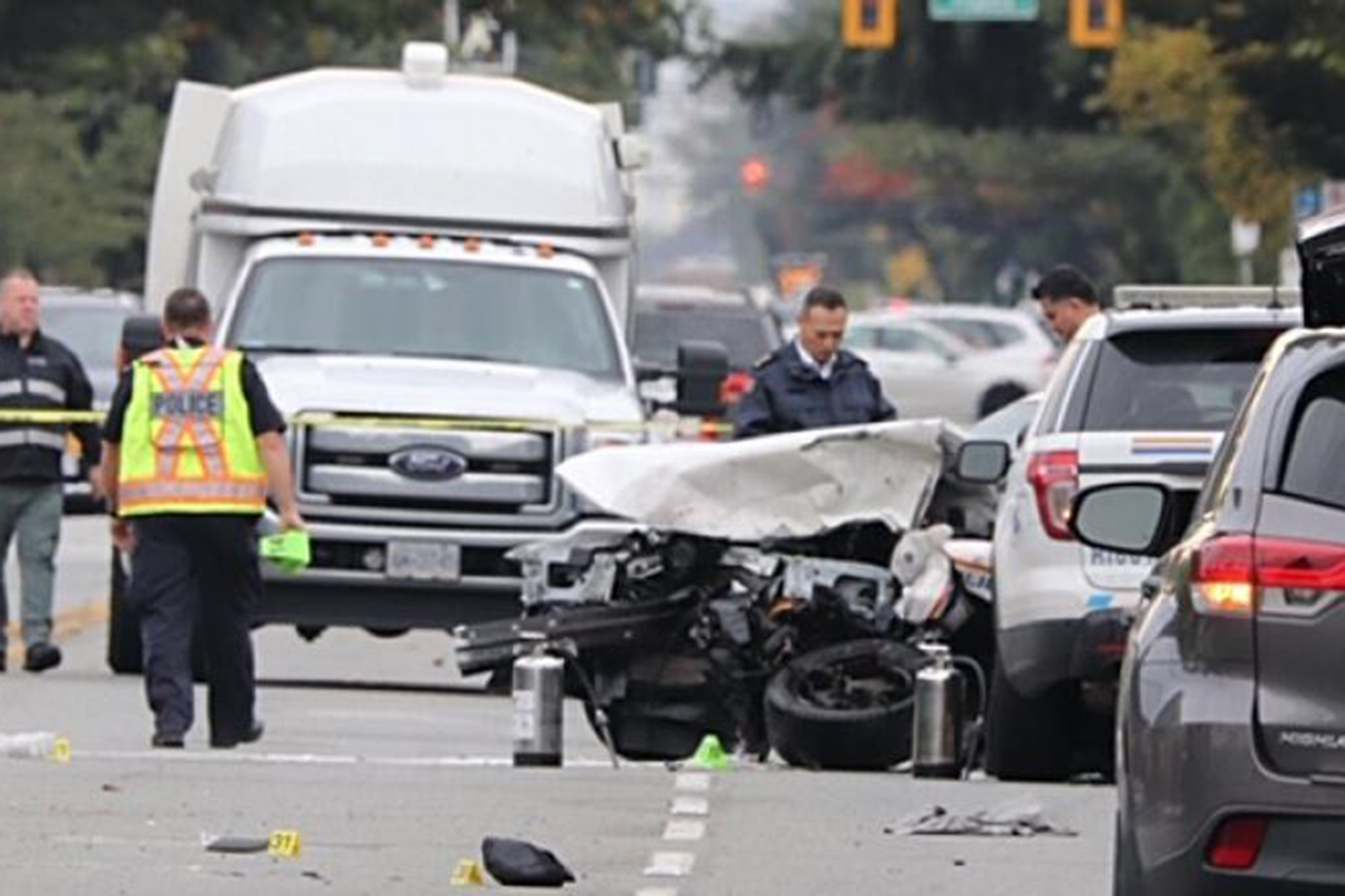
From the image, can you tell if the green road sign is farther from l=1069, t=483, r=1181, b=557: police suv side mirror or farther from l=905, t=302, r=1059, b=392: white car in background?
l=1069, t=483, r=1181, b=557: police suv side mirror

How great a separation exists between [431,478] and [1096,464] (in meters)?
6.40

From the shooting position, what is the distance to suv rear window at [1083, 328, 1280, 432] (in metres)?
14.0

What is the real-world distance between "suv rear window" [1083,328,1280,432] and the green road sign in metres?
34.0

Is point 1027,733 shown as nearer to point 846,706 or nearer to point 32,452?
point 846,706

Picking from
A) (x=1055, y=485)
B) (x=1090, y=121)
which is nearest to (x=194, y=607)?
(x=1055, y=485)

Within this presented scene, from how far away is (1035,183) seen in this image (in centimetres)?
8631

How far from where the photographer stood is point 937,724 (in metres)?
14.4

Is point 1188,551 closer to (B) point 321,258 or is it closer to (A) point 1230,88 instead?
(B) point 321,258

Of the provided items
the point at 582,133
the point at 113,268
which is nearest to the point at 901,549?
the point at 582,133

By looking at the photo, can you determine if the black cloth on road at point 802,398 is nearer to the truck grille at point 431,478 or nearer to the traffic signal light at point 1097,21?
the truck grille at point 431,478

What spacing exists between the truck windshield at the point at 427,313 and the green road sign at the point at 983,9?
27214 millimetres

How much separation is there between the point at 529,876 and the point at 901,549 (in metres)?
4.42

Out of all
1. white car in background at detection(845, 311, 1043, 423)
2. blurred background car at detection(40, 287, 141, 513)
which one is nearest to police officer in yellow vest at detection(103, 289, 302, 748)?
blurred background car at detection(40, 287, 141, 513)

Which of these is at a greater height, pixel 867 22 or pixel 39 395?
pixel 39 395
